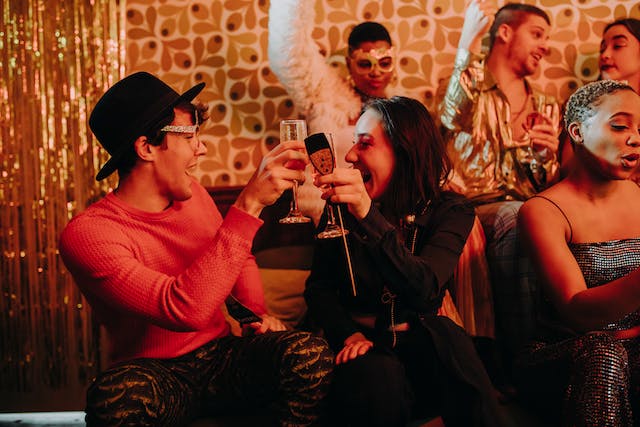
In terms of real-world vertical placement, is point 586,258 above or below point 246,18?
below

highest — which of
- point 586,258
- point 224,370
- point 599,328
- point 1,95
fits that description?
point 1,95

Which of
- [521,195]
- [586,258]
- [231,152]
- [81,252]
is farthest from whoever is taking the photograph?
[231,152]

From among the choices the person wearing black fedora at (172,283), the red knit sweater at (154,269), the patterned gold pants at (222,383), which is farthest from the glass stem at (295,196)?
the patterned gold pants at (222,383)

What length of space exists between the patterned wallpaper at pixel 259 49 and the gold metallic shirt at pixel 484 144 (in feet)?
1.58

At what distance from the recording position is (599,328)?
173cm

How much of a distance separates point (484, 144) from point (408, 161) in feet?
3.04

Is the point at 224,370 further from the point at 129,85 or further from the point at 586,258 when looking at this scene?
the point at 586,258

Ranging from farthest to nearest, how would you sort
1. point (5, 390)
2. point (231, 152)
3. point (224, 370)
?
point (231, 152), point (5, 390), point (224, 370)

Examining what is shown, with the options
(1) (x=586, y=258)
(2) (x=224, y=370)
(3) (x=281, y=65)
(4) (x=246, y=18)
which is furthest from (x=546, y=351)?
(4) (x=246, y=18)

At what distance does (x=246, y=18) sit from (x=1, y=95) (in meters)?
1.19

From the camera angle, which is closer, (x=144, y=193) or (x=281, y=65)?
(x=144, y=193)

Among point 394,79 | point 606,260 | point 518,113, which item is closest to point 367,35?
point 394,79

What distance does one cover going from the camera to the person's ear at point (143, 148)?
170 centimetres

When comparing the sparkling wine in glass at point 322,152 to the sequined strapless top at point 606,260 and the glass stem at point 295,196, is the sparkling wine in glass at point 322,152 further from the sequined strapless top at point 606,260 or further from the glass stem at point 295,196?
the sequined strapless top at point 606,260
